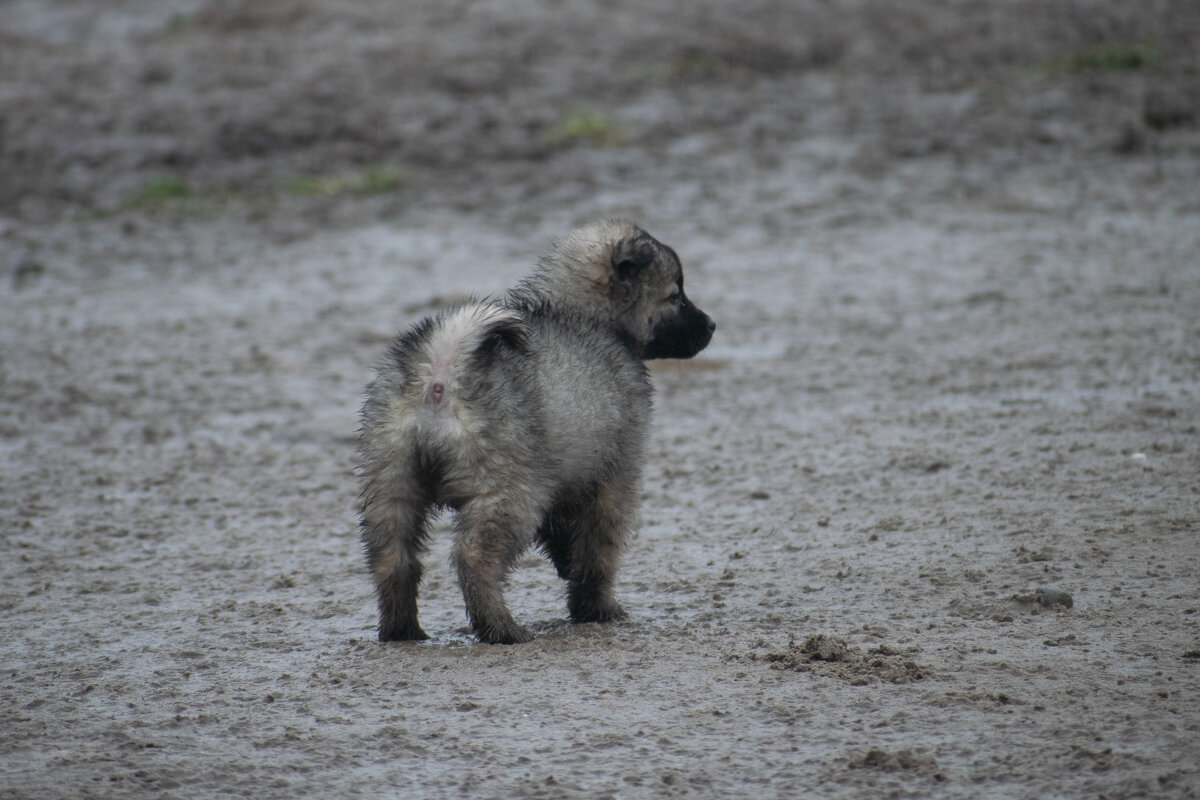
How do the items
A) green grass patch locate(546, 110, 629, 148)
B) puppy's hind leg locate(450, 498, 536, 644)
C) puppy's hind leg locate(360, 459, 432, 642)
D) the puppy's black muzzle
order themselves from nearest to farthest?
puppy's hind leg locate(450, 498, 536, 644) < puppy's hind leg locate(360, 459, 432, 642) < the puppy's black muzzle < green grass patch locate(546, 110, 629, 148)

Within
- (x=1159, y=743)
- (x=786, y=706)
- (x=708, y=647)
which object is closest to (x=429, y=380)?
(x=708, y=647)

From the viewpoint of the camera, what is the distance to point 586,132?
14.1 meters

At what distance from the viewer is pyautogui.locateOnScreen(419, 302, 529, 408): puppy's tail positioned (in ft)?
15.9

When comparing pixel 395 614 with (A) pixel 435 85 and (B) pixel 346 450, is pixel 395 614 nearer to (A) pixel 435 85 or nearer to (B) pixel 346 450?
(B) pixel 346 450

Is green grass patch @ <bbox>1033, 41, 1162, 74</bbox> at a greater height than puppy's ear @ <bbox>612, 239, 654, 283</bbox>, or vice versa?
green grass patch @ <bbox>1033, 41, 1162, 74</bbox>

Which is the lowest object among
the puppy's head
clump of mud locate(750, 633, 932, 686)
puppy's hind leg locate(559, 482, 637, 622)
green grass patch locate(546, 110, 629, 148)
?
clump of mud locate(750, 633, 932, 686)

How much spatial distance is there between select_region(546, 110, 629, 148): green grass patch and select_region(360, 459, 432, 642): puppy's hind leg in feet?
31.0

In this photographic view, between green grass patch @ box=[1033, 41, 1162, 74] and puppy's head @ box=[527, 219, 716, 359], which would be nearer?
puppy's head @ box=[527, 219, 716, 359]

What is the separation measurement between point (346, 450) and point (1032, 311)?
15.8 ft

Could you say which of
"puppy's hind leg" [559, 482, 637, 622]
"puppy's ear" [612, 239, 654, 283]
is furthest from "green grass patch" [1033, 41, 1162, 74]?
"puppy's hind leg" [559, 482, 637, 622]

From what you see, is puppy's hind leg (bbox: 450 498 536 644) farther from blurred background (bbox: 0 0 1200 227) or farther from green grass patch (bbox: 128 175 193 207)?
green grass patch (bbox: 128 175 193 207)

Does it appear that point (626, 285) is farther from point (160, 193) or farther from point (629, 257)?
point (160, 193)

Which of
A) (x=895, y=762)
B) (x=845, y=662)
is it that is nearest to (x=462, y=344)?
(x=845, y=662)

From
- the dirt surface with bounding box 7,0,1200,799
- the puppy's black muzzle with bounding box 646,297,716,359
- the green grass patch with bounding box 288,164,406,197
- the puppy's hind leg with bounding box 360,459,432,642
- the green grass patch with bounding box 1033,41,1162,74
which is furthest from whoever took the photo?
the green grass patch with bounding box 1033,41,1162,74
